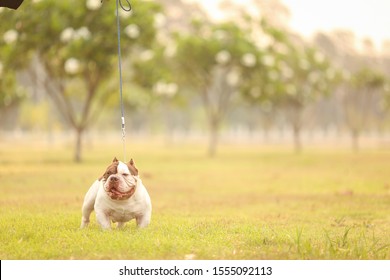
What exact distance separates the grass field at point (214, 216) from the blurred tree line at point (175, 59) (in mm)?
5827

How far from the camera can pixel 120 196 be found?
25.0 ft

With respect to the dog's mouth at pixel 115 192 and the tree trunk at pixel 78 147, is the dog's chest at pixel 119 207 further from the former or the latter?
the tree trunk at pixel 78 147

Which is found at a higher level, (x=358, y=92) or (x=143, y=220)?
(x=358, y=92)

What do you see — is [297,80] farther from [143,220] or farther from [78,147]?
[143,220]

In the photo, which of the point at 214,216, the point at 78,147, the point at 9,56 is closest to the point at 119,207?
the point at 214,216

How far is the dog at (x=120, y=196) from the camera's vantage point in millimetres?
7625

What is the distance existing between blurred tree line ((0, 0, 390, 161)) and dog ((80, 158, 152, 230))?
1230 cm

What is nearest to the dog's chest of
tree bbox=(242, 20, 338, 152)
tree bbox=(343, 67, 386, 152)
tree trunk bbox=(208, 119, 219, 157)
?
tree trunk bbox=(208, 119, 219, 157)

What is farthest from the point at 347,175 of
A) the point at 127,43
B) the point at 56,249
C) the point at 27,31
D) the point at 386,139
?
the point at 386,139

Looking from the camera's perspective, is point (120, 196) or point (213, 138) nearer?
point (120, 196)

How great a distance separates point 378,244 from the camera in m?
8.29

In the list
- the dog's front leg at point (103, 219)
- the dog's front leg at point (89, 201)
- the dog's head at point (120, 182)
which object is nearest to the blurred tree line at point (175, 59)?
the dog's front leg at point (89, 201)

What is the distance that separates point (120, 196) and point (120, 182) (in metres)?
0.17
